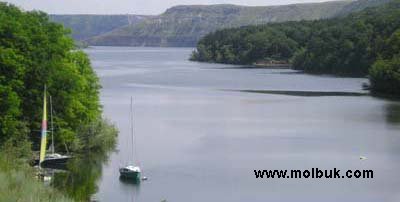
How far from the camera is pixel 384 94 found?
87.2 metres

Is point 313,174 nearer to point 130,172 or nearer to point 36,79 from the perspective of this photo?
point 130,172

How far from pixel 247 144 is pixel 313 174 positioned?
11.1 metres

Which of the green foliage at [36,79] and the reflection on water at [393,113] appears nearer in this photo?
the green foliage at [36,79]

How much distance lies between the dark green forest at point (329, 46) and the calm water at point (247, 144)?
7.38 meters

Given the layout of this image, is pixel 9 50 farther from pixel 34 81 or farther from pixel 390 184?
pixel 390 184

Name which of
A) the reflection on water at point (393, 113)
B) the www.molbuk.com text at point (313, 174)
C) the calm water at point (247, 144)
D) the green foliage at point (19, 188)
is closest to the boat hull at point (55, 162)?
the calm water at point (247, 144)

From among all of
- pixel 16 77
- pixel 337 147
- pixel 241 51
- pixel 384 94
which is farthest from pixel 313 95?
pixel 241 51

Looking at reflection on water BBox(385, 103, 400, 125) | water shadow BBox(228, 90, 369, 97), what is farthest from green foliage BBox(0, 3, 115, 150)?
water shadow BBox(228, 90, 369, 97)

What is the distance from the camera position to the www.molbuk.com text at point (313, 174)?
123 ft

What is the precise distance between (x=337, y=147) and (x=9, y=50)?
20.9m

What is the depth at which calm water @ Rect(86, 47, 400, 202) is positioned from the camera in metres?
34.4

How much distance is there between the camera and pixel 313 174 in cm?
3809

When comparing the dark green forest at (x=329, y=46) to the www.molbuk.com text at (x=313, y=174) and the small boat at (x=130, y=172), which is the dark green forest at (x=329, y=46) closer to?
the www.molbuk.com text at (x=313, y=174)

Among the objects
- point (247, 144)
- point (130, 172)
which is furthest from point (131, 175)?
point (247, 144)
